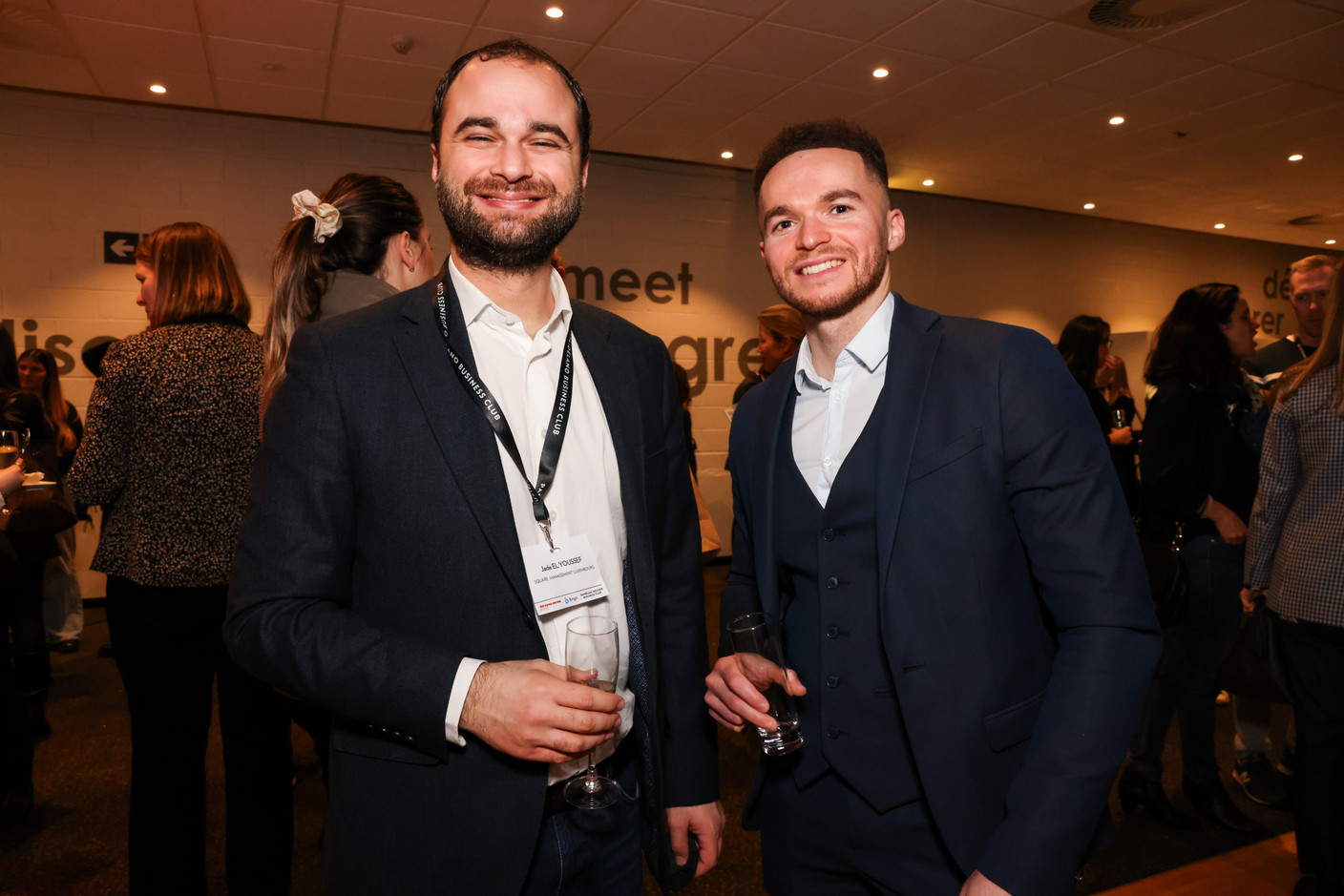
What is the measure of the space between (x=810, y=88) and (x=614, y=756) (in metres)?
5.60

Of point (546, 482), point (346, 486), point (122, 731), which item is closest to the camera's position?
point (346, 486)

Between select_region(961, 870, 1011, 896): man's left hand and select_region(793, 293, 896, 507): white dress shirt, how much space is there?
0.59 meters

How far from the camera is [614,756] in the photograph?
4.20 ft

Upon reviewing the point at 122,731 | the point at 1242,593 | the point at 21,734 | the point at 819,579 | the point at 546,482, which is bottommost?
the point at 122,731

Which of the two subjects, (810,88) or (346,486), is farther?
(810,88)

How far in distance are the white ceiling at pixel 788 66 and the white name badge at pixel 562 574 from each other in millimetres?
4184

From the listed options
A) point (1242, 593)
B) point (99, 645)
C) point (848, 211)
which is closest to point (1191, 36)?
point (1242, 593)

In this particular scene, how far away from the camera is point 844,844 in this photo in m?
1.30

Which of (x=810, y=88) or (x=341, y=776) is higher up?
(x=810, y=88)

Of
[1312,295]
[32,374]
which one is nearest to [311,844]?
[32,374]

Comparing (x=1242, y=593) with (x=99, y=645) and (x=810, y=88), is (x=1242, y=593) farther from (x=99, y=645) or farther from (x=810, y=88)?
(x=99, y=645)

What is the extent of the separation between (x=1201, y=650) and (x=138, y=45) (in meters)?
6.46

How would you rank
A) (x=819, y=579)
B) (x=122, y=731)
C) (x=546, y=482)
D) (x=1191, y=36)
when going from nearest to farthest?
1. (x=546, y=482)
2. (x=819, y=579)
3. (x=122, y=731)
4. (x=1191, y=36)

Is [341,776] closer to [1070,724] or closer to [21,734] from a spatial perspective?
[1070,724]
